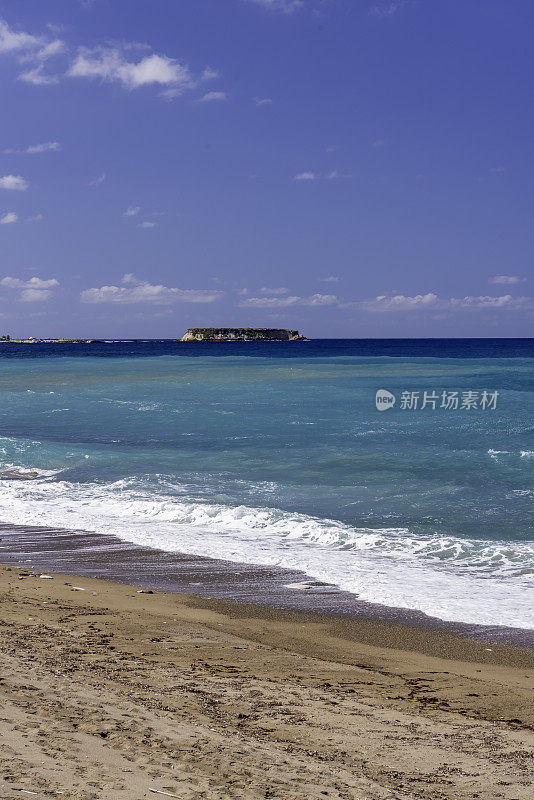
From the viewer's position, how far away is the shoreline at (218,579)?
735 centimetres

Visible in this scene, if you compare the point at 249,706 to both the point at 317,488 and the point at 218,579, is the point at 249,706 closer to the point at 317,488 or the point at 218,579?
the point at 218,579

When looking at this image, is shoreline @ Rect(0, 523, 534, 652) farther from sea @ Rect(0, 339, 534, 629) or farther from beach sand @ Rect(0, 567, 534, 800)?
sea @ Rect(0, 339, 534, 629)

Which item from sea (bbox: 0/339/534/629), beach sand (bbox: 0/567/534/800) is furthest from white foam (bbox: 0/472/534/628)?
beach sand (bbox: 0/567/534/800)

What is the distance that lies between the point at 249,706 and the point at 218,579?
4227 mm

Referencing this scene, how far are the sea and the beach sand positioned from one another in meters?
1.60

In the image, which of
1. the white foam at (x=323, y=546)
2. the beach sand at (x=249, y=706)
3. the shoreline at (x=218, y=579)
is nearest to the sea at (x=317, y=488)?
the white foam at (x=323, y=546)

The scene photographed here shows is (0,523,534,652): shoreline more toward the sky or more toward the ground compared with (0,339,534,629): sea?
more toward the ground

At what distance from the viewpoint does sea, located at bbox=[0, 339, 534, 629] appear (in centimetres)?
959

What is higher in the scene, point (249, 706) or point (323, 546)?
point (249, 706)

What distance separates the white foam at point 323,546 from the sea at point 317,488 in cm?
3

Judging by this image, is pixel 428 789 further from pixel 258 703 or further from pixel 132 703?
pixel 132 703

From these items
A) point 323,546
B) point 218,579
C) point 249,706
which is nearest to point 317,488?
point 323,546

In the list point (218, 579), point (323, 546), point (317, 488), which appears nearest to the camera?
point (218, 579)

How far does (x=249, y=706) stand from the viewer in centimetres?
508
